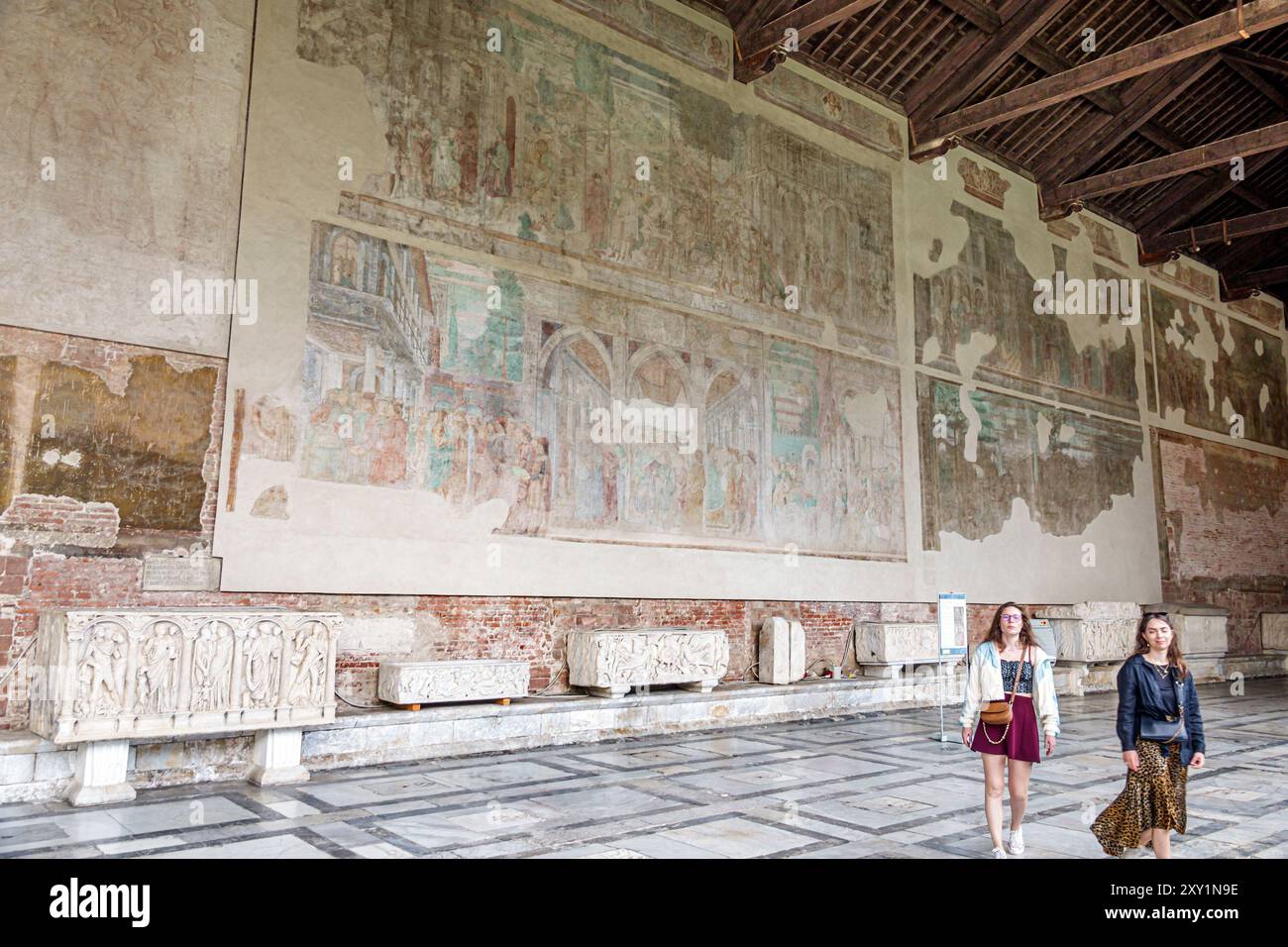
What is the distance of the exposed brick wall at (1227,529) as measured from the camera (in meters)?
20.1

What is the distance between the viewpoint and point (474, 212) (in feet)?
34.4

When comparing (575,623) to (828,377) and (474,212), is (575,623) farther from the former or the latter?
(828,377)

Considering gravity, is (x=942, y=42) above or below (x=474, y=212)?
above

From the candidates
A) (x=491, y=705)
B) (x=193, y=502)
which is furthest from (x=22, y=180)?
(x=491, y=705)

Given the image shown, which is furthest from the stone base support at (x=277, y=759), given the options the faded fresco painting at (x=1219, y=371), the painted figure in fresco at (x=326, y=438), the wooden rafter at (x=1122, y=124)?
the faded fresco painting at (x=1219, y=371)

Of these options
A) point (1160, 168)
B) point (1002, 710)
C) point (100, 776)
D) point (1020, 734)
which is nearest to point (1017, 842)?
point (1020, 734)

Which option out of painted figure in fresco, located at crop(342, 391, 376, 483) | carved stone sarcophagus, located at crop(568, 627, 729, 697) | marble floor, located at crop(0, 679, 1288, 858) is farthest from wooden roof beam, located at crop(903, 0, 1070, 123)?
painted figure in fresco, located at crop(342, 391, 376, 483)

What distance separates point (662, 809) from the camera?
6.86 metres

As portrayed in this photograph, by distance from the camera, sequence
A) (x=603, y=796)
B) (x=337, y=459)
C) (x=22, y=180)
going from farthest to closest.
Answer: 1. (x=337, y=459)
2. (x=22, y=180)
3. (x=603, y=796)

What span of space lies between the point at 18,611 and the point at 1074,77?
14.8m
